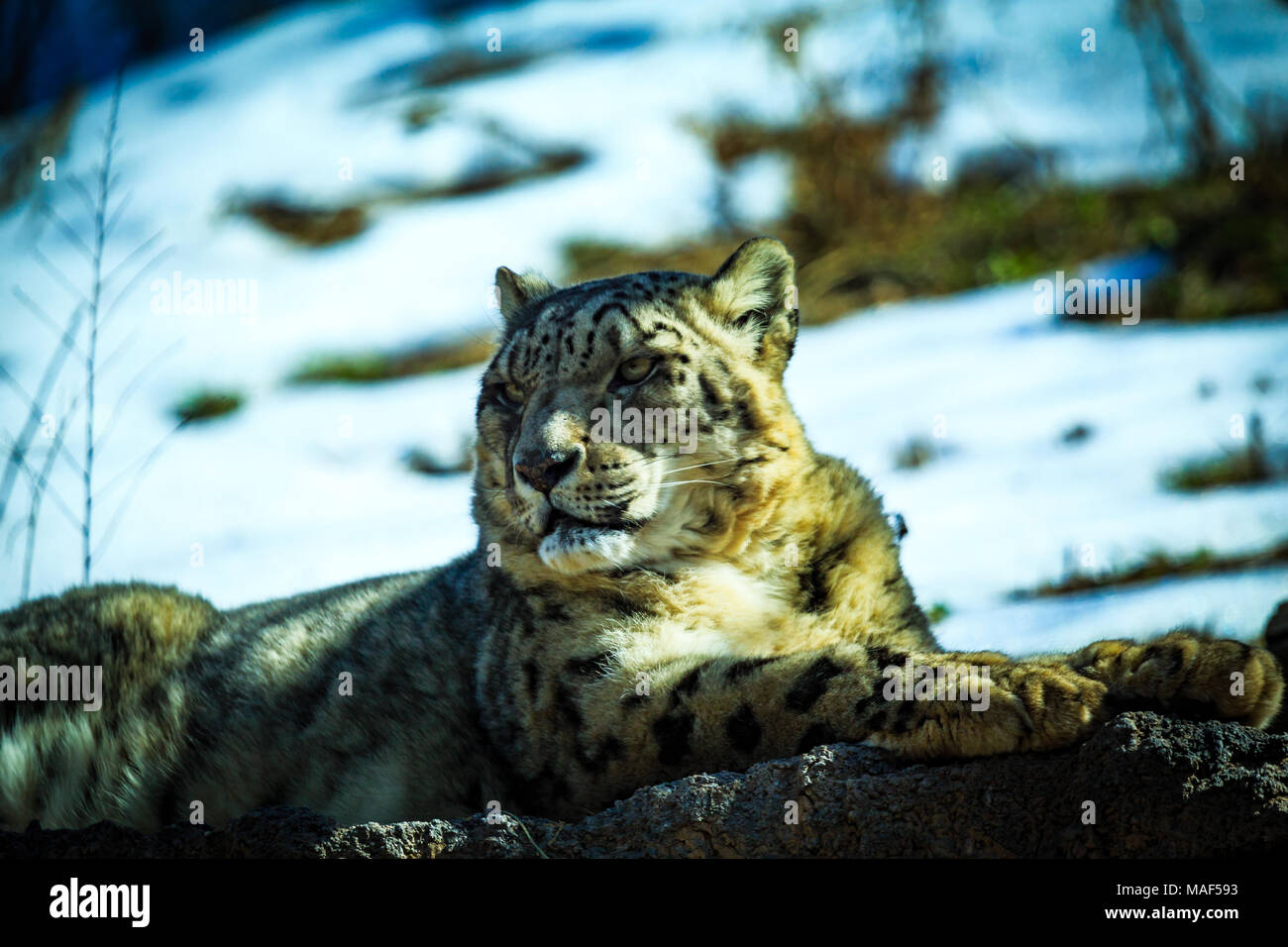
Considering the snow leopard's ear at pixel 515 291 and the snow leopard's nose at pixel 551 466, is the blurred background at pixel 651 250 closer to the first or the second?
the snow leopard's ear at pixel 515 291

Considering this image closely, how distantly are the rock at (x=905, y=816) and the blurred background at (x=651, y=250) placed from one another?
139 inches

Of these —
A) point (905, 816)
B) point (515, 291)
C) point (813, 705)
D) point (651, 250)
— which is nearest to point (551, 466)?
point (813, 705)

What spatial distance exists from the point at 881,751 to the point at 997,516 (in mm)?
5242

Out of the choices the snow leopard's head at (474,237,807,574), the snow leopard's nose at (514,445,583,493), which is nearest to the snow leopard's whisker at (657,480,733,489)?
the snow leopard's head at (474,237,807,574)

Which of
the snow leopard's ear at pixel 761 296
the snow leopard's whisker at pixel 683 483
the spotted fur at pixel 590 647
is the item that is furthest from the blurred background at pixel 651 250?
the snow leopard's whisker at pixel 683 483

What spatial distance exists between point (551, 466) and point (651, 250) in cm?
877

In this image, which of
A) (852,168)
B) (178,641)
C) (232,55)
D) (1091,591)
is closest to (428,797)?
(178,641)

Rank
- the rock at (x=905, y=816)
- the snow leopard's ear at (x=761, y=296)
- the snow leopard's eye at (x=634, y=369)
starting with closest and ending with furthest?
the rock at (x=905, y=816) < the snow leopard's eye at (x=634, y=369) < the snow leopard's ear at (x=761, y=296)

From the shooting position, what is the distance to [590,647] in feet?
14.0

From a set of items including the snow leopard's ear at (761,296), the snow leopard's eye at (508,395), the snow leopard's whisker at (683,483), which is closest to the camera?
the snow leopard's whisker at (683,483)

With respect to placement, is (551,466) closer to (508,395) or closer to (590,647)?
(590,647)

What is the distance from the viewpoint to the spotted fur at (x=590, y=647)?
373cm

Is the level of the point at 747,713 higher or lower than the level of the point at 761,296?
lower

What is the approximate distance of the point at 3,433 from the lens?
8.58 meters
